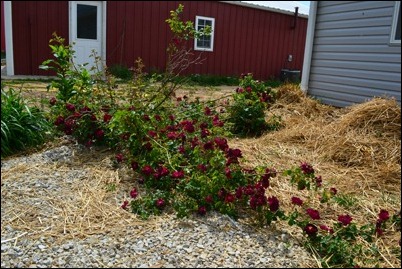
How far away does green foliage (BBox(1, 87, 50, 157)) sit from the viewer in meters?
2.98

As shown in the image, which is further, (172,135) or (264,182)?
(172,135)

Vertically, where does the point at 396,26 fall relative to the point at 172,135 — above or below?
above

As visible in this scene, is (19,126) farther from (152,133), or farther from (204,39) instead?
(204,39)

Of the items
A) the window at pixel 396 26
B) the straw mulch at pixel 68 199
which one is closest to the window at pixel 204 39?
the window at pixel 396 26

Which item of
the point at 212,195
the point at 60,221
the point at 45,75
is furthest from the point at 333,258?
the point at 45,75

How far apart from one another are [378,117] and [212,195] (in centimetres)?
237

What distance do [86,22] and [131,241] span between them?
346 inches

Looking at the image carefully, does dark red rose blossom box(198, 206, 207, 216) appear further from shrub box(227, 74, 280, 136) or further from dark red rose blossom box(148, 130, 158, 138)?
shrub box(227, 74, 280, 136)

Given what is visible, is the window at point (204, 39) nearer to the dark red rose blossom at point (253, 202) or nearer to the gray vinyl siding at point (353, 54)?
the gray vinyl siding at point (353, 54)

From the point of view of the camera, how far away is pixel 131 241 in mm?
1888

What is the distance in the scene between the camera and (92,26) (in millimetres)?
9719

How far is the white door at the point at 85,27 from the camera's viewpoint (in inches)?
371

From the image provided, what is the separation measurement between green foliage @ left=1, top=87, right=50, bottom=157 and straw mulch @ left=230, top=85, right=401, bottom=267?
67.0 inches


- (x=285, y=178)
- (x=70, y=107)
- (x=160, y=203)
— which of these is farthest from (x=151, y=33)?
(x=160, y=203)
